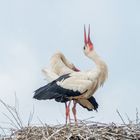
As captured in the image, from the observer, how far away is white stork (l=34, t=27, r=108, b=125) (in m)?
10.7

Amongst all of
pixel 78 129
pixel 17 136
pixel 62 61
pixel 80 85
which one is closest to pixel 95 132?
pixel 78 129

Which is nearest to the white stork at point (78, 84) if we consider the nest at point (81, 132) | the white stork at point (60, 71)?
the white stork at point (60, 71)

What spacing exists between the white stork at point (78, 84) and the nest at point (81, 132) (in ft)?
4.27

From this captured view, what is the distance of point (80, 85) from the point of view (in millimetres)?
10719

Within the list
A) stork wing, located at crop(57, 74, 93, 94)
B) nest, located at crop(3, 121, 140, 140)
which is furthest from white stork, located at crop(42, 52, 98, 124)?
nest, located at crop(3, 121, 140, 140)

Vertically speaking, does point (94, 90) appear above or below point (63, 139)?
above

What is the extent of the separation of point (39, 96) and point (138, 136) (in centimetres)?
202

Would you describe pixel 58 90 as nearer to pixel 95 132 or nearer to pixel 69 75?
pixel 69 75

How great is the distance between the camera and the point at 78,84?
35.3 ft

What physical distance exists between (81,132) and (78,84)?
1745 millimetres

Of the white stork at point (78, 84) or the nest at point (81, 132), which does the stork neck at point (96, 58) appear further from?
the nest at point (81, 132)

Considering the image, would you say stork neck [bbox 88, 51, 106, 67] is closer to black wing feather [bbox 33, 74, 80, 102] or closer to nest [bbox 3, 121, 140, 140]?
black wing feather [bbox 33, 74, 80, 102]

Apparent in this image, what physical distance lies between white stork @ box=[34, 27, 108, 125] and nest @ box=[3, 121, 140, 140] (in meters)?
1.30

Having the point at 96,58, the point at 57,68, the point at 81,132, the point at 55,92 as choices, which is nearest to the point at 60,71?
the point at 57,68
